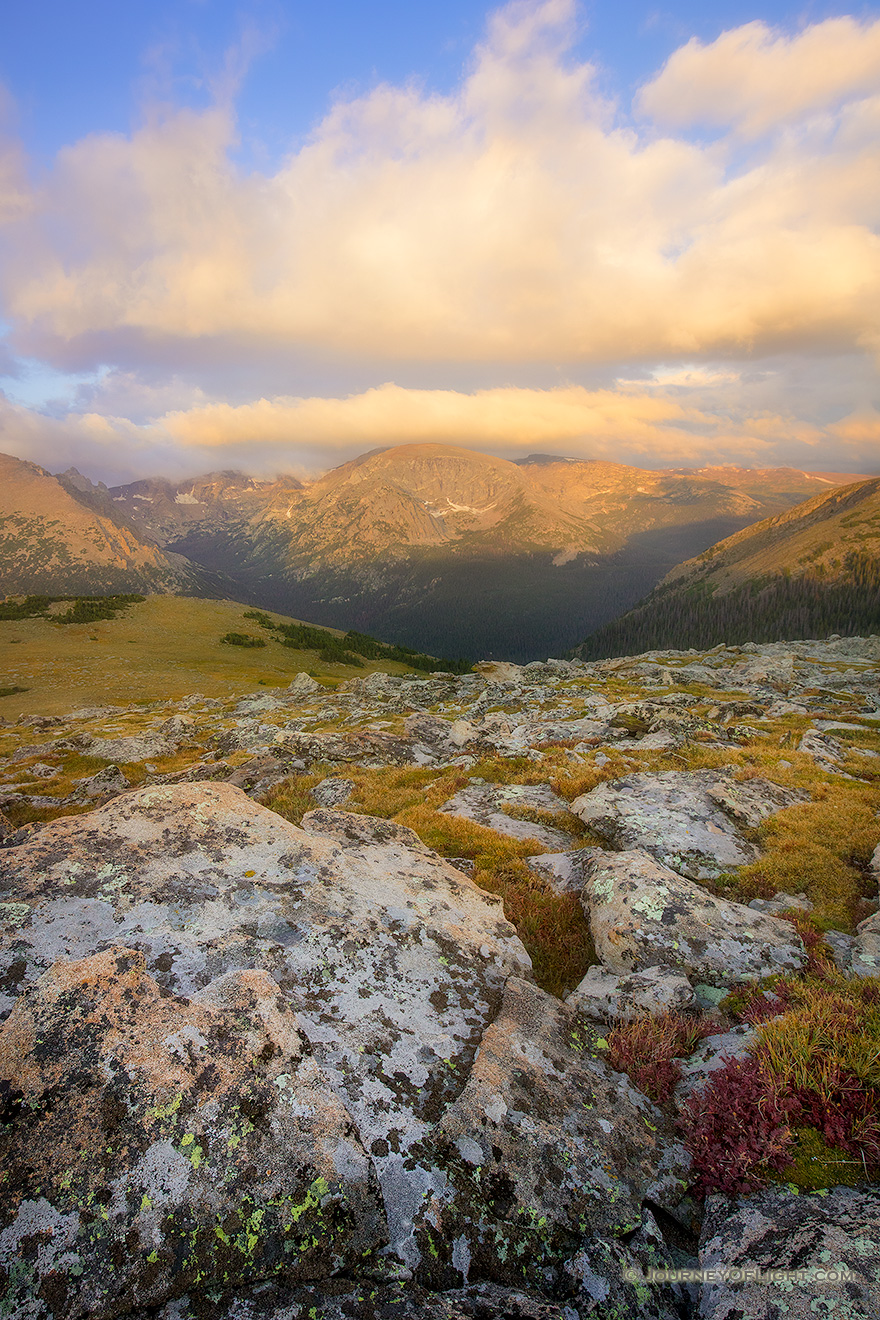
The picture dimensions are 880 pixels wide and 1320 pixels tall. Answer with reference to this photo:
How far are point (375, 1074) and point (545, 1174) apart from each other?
1931 millimetres

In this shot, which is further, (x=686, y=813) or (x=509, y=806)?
(x=509, y=806)

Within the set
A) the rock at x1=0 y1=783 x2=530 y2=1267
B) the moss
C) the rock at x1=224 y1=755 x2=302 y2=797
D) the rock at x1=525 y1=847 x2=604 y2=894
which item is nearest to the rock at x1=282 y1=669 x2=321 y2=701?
the rock at x1=224 y1=755 x2=302 y2=797

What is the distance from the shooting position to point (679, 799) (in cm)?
1653

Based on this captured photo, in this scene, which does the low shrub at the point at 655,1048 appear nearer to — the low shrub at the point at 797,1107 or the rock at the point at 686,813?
the low shrub at the point at 797,1107

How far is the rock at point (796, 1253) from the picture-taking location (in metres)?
3.79

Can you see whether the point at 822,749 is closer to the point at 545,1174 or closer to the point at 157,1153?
the point at 545,1174

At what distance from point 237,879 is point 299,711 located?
2000 inches

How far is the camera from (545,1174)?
16.6 ft

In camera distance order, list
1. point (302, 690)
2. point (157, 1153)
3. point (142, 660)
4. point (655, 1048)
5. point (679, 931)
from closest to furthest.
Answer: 1. point (157, 1153)
2. point (655, 1048)
3. point (679, 931)
4. point (302, 690)
5. point (142, 660)

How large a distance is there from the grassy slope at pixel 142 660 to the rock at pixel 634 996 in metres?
76.8

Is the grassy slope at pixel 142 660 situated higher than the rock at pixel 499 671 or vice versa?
the grassy slope at pixel 142 660

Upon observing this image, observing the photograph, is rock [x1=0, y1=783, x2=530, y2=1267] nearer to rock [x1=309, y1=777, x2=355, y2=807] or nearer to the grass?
the grass

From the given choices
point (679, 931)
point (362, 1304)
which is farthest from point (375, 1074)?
point (679, 931)

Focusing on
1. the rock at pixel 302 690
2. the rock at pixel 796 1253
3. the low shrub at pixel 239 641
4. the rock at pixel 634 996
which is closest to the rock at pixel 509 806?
the rock at pixel 634 996
